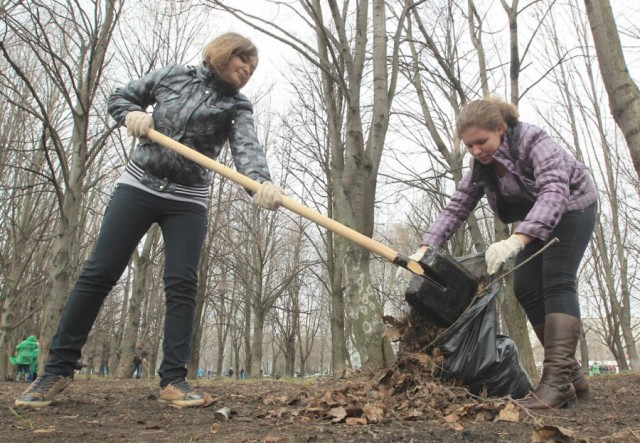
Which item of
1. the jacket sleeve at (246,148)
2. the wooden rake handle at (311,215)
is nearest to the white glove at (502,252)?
the wooden rake handle at (311,215)

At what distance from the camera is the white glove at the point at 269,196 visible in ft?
8.69

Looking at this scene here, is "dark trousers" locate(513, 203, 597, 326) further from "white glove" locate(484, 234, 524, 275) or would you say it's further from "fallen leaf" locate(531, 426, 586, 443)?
"fallen leaf" locate(531, 426, 586, 443)

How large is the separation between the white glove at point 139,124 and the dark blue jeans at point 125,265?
30 centimetres

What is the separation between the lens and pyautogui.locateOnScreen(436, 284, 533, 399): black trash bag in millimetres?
2504

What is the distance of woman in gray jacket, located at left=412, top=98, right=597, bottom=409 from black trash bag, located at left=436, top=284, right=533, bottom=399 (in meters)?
0.15

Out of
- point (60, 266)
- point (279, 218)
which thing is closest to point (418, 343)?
point (60, 266)

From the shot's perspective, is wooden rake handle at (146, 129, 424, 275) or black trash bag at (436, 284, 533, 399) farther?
wooden rake handle at (146, 129, 424, 275)

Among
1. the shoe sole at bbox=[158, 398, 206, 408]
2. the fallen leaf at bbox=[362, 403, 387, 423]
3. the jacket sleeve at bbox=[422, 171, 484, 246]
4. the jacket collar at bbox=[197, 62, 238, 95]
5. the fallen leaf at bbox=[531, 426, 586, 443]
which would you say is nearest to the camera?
the fallen leaf at bbox=[531, 426, 586, 443]

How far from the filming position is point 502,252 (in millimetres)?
2420

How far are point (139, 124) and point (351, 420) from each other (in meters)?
1.85

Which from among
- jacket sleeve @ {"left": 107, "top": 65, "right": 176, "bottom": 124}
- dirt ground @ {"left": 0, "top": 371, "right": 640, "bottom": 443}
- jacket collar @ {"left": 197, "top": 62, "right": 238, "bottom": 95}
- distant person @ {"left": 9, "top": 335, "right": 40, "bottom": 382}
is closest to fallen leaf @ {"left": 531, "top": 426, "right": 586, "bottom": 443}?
dirt ground @ {"left": 0, "top": 371, "right": 640, "bottom": 443}

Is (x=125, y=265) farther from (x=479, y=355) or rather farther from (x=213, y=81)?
(x=479, y=355)

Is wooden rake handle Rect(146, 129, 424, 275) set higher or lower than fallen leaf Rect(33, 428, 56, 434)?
higher

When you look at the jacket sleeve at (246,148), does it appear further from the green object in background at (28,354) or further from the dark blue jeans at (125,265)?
the green object in background at (28,354)
